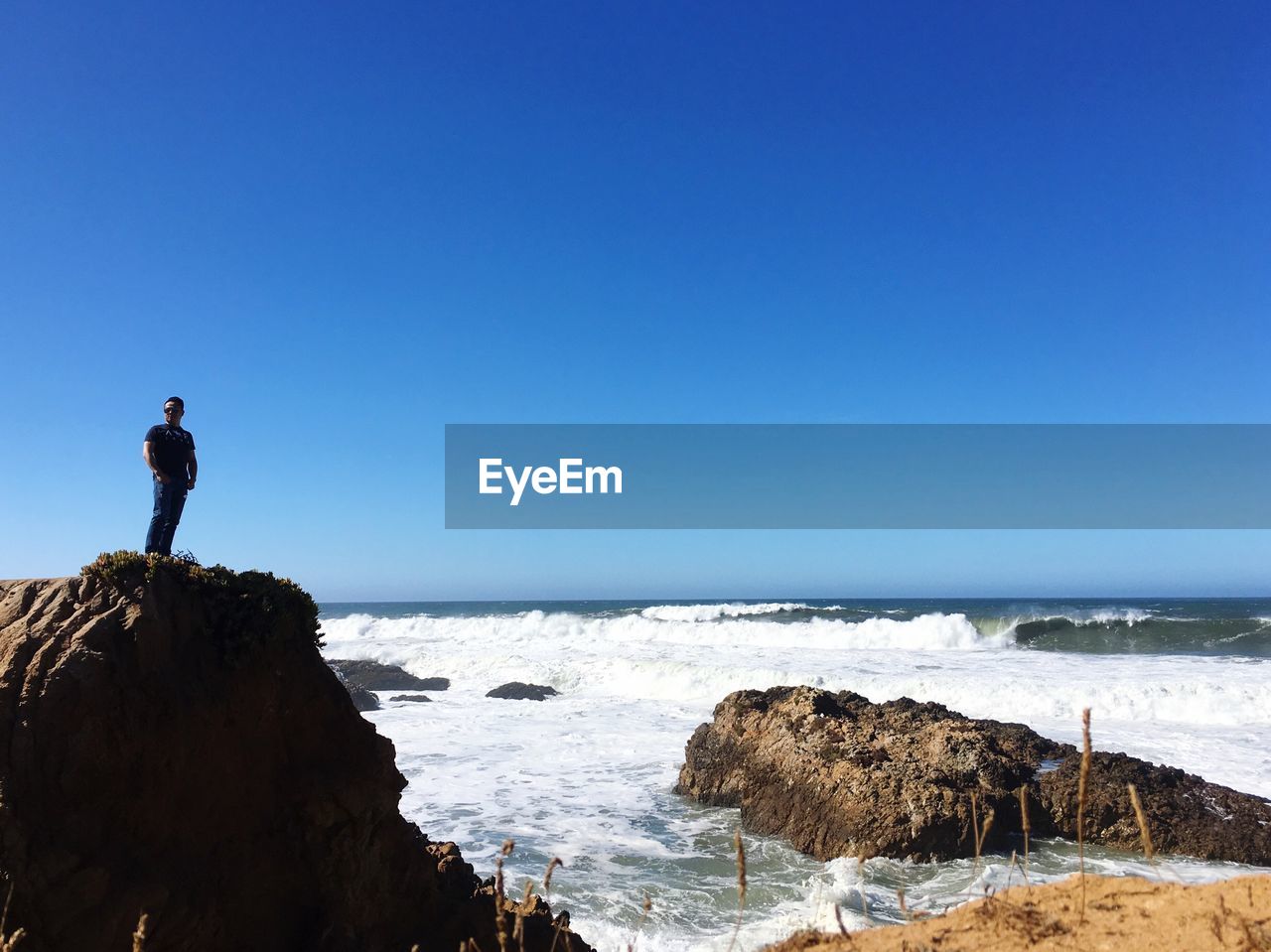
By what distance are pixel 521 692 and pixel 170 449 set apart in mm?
18759

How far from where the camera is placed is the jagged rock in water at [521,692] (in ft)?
81.5

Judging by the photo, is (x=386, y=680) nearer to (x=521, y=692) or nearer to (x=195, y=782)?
(x=521, y=692)

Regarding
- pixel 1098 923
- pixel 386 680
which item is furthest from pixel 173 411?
pixel 386 680

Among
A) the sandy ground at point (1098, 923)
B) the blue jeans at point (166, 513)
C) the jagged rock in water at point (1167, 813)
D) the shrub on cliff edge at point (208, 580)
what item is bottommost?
the jagged rock in water at point (1167, 813)

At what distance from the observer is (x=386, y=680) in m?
27.6

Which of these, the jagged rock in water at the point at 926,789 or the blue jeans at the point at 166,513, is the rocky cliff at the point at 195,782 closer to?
the blue jeans at the point at 166,513

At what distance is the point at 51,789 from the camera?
4.76 meters

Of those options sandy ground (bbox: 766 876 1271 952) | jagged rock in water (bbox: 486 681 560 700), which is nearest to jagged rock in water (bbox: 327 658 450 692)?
jagged rock in water (bbox: 486 681 560 700)

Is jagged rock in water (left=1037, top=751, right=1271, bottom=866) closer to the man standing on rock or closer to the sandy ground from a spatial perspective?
the sandy ground

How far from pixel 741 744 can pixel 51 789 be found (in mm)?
9522

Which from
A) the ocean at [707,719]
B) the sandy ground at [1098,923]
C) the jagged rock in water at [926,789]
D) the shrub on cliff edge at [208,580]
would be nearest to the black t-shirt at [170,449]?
the shrub on cliff edge at [208,580]

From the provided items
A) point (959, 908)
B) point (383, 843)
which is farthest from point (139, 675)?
point (959, 908)

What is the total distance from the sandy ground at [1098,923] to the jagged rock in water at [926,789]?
5491 mm

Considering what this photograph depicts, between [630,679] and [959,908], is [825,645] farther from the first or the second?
[959,908]
